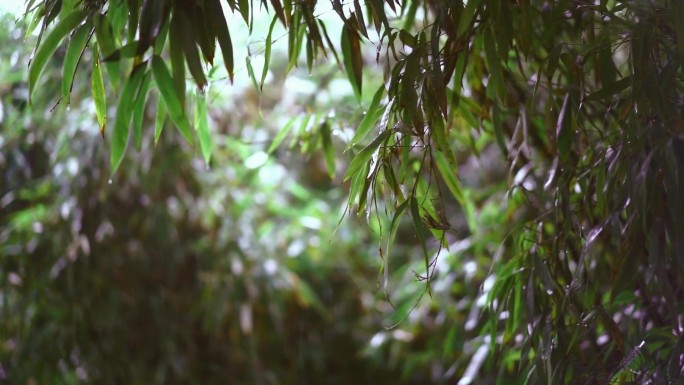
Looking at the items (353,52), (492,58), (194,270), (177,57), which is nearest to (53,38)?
(177,57)

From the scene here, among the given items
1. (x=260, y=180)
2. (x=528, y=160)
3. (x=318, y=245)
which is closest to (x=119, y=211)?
(x=260, y=180)

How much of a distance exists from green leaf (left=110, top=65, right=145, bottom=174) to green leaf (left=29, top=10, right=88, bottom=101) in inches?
3.0

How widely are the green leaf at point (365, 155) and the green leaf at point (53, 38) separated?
1.03 feet

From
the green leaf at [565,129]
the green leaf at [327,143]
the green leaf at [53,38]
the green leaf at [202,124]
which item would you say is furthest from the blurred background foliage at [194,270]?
the green leaf at [53,38]

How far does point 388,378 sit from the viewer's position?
196 centimetres

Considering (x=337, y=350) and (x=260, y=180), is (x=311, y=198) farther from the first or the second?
(x=337, y=350)

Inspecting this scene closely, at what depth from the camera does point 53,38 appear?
744 millimetres

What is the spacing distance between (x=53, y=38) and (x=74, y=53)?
0.08ft

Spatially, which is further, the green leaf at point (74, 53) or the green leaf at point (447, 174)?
the green leaf at point (447, 174)

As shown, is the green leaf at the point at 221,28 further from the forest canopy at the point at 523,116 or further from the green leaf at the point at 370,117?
the green leaf at the point at 370,117

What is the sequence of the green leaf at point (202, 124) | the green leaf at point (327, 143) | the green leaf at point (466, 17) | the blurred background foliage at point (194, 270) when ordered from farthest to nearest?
the blurred background foliage at point (194, 270), the green leaf at point (327, 143), the green leaf at point (202, 124), the green leaf at point (466, 17)

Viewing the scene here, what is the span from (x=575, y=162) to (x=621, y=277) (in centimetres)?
20

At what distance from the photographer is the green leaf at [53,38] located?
740 millimetres

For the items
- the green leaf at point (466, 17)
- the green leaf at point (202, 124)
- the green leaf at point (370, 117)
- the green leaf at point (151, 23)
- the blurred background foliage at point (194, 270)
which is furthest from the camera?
the blurred background foliage at point (194, 270)
